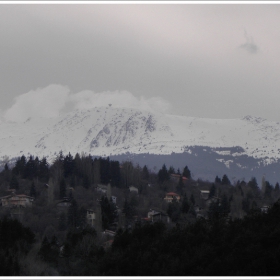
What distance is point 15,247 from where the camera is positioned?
36781 mm

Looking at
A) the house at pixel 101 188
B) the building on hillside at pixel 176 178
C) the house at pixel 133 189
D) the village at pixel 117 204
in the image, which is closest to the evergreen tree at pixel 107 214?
the village at pixel 117 204

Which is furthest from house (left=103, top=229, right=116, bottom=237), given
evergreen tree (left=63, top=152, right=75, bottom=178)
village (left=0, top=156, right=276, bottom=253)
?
evergreen tree (left=63, top=152, right=75, bottom=178)

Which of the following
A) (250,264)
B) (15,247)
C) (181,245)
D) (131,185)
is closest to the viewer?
(250,264)

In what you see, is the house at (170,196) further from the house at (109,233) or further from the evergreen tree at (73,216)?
the house at (109,233)

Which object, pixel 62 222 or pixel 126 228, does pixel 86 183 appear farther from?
pixel 126 228

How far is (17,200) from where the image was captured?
6512 cm

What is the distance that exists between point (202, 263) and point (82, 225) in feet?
91.8

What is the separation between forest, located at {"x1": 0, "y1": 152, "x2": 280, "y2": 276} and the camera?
97.7ft

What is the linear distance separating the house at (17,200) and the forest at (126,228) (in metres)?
0.09

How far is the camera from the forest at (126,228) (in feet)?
97.7

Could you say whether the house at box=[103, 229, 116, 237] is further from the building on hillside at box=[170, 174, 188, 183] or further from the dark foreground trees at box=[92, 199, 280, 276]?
the building on hillside at box=[170, 174, 188, 183]

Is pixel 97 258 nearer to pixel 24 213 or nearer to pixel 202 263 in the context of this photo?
pixel 202 263

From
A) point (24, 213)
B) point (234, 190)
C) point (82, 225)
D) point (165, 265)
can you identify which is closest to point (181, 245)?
point (165, 265)

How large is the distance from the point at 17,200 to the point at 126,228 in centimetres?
1942
